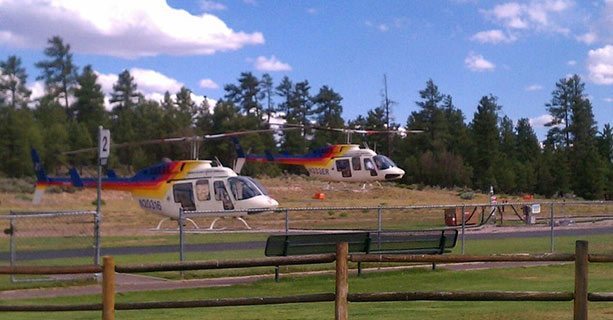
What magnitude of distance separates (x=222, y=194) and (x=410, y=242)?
15093 millimetres

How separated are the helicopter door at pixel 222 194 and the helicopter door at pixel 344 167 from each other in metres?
22.5

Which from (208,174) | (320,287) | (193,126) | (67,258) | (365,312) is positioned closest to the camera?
(365,312)

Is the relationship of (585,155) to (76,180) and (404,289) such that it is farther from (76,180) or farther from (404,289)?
(404,289)

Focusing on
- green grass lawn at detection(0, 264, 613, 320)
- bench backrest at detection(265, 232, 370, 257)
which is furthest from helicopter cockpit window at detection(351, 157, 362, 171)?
bench backrest at detection(265, 232, 370, 257)

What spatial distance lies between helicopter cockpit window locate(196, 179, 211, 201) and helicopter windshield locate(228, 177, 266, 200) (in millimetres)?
895

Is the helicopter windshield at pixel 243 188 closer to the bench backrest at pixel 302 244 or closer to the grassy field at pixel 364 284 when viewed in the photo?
the grassy field at pixel 364 284

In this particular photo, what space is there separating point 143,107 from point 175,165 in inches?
1810

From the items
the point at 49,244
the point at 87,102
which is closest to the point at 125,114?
the point at 87,102

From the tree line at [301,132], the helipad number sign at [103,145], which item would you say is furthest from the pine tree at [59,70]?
the helipad number sign at [103,145]

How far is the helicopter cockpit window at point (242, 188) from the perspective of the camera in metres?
33.9

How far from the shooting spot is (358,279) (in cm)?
1838

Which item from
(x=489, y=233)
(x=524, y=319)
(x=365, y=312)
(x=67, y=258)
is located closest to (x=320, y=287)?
(x=365, y=312)

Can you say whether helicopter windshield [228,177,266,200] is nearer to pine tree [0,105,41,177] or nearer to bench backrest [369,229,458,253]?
bench backrest [369,229,458,253]

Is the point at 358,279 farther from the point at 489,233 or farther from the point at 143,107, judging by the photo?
the point at 143,107
